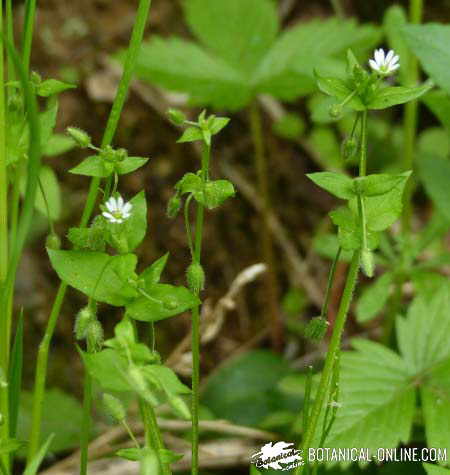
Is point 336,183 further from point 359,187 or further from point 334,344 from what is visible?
point 334,344

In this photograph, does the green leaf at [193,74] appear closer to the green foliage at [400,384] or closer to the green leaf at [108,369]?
the green foliage at [400,384]

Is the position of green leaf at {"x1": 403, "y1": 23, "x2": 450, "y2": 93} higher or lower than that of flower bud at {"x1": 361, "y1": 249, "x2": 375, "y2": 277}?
higher

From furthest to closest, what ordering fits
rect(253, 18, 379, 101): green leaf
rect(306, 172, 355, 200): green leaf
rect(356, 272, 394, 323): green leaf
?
1. rect(253, 18, 379, 101): green leaf
2. rect(356, 272, 394, 323): green leaf
3. rect(306, 172, 355, 200): green leaf

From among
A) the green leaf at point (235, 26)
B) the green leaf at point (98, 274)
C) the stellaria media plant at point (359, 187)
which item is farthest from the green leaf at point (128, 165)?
the green leaf at point (235, 26)

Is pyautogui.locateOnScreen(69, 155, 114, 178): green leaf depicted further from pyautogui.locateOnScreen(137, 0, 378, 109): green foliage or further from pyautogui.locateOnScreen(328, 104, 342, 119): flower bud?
pyautogui.locateOnScreen(137, 0, 378, 109): green foliage

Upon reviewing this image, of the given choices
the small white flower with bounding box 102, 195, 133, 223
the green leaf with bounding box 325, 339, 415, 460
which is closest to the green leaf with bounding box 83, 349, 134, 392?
the small white flower with bounding box 102, 195, 133, 223

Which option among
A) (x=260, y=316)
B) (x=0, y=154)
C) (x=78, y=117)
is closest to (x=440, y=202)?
(x=260, y=316)
